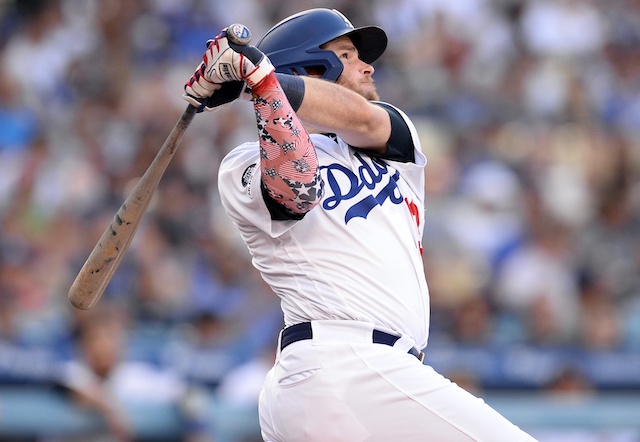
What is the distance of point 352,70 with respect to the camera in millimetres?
2920

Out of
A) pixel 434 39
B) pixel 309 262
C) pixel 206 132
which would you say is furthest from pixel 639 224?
pixel 309 262

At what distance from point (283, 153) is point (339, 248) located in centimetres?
37

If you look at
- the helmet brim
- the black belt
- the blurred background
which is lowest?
the black belt

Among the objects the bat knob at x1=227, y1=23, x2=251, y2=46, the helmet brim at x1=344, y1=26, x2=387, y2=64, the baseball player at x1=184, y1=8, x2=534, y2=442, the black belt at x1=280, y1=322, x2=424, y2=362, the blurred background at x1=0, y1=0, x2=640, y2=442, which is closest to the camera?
the bat knob at x1=227, y1=23, x2=251, y2=46

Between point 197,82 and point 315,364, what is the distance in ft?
2.46

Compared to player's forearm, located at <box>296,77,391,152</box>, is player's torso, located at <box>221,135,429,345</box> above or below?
below

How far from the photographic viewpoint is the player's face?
2.90 metres

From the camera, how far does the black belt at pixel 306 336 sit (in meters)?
2.59

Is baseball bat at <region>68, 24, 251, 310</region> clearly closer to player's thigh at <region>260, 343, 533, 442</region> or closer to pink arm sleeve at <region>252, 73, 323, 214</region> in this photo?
pink arm sleeve at <region>252, 73, 323, 214</region>

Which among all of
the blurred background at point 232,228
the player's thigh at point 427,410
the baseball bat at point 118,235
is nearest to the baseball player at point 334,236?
the player's thigh at point 427,410

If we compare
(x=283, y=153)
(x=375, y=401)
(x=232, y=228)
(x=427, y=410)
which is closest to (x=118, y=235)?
(x=283, y=153)

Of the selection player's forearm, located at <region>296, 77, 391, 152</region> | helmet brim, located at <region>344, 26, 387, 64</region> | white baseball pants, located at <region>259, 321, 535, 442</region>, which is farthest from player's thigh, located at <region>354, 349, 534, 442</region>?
helmet brim, located at <region>344, 26, 387, 64</region>

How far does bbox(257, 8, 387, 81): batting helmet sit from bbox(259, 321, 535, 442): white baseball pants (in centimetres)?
73

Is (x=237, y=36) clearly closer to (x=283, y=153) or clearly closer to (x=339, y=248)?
(x=283, y=153)
